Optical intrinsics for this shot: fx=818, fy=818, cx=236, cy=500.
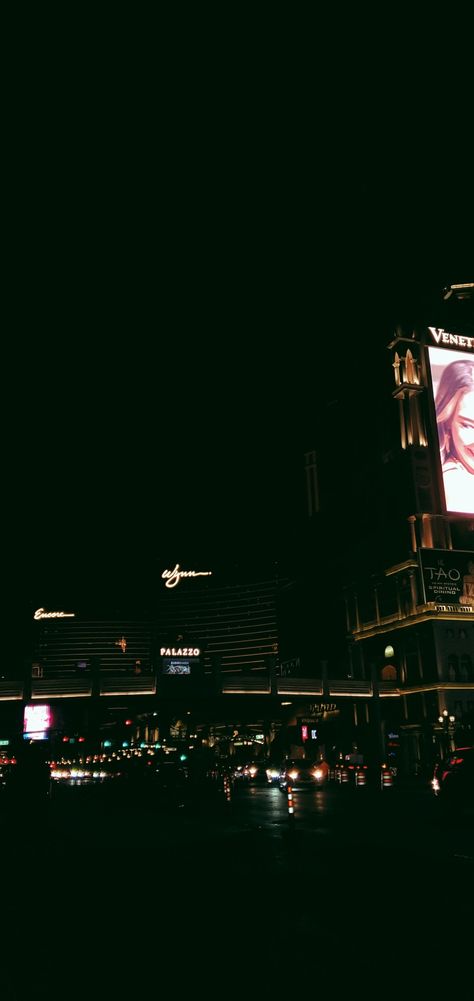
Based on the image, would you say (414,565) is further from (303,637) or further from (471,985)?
(471,985)

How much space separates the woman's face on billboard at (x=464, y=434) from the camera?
75.8 m

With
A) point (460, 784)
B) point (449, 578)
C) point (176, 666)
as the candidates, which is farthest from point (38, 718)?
point (460, 784)

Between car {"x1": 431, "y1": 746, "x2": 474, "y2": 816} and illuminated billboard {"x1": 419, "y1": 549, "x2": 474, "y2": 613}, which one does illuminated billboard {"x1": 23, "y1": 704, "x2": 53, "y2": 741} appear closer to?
illuminated billboard {"x1": 419, "y1": 549, "x2": 474, "y2": 613}

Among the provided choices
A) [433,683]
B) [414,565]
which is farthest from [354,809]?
[414,565]

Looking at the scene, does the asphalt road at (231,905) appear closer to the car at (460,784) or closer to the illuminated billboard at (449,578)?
the car at (460,784)

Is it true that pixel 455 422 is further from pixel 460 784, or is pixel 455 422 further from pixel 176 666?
pixel 460 784

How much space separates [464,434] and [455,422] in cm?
140

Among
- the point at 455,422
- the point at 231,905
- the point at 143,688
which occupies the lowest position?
the point at 231,905

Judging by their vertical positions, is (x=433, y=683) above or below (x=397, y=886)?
above

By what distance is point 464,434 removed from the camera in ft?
251

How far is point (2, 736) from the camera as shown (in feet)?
286

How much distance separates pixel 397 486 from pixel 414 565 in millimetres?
9909

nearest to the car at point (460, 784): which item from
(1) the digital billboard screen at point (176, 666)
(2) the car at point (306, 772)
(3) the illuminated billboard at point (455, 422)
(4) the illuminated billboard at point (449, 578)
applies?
(2) the car at point (306, 772)

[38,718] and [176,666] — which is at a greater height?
[176,666]
